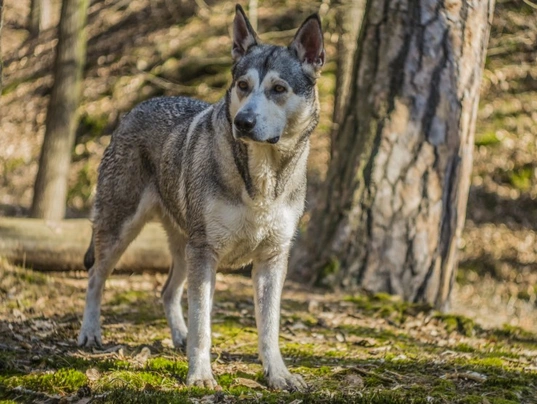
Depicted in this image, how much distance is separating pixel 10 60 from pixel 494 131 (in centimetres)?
1513

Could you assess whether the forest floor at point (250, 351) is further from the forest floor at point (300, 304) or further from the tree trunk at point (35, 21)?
the tree trunk at point (35, 21)

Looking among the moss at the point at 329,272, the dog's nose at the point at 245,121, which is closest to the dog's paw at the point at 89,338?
the dog's nose at the point at 245,121

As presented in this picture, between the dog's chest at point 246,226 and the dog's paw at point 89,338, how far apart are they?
5.00 feet

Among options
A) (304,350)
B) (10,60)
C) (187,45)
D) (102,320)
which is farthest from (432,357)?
(10,60)

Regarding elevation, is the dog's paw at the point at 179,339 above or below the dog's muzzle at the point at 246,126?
below

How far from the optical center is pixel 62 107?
40.5ft

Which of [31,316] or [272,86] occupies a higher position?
[272,86]

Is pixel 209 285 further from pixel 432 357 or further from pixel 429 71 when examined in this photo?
pixel 429 71

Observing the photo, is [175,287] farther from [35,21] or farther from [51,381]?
[35,21]

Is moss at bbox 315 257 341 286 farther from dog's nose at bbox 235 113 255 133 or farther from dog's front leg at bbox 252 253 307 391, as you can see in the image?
dog's nose at bbox 235 113 255 133

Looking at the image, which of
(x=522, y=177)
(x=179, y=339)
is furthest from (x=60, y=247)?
(x=522, y=177)

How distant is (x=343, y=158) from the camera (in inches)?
326

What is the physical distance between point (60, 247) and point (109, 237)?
2.46m

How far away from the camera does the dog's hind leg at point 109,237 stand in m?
6.06
